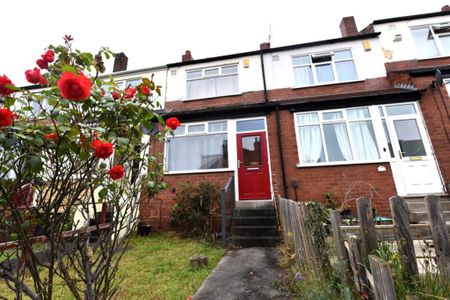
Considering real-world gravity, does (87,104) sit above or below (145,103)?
below

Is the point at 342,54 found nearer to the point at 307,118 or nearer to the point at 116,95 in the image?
the point at 307,118

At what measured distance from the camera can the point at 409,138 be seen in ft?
22.8

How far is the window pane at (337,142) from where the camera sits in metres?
7.21

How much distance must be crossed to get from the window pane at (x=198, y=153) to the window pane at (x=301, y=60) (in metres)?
4.10

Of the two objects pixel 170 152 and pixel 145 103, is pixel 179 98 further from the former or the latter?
pixel 145 103

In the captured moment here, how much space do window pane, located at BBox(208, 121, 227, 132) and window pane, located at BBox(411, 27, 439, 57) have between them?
739 cm

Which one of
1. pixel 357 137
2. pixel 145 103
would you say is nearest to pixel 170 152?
pixel 357 137

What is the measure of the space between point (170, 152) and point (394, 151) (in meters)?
7.32

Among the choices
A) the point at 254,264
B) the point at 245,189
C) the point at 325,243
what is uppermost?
the point at 245,189

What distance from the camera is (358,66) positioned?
8297 millimetres

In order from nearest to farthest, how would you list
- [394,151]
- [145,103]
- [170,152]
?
[145,103] < [394,151] < [170,152]

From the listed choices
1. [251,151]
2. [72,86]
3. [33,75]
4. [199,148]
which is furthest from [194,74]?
[72,86]

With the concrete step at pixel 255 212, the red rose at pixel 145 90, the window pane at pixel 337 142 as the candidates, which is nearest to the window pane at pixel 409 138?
the window pane at pixel 337 142

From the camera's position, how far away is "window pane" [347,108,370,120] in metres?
7.45
